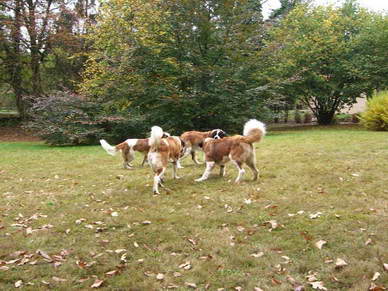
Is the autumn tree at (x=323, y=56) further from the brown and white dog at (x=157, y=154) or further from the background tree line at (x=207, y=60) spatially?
the brown and white dog at (x=157, y=154)

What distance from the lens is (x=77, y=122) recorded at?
16.6 meters

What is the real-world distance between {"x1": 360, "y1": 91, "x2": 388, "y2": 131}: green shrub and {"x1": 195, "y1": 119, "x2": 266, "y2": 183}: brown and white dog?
11712mm

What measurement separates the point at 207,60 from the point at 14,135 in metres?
14.9

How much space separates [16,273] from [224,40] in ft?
50.9

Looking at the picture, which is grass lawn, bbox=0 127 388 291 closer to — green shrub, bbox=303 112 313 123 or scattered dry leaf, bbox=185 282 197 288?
scattered dry leaf, bbox=185 282 197 288

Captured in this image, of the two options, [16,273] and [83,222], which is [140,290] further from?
[83,222]

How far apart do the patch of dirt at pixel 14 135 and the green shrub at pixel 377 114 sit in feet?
60.4

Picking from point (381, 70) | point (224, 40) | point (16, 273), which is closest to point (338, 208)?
point (16, 273)

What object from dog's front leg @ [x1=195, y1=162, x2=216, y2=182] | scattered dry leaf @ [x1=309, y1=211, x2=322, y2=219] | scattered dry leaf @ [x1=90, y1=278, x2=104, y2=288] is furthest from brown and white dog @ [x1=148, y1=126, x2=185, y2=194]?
scattered dry leaf @ [x1=90, y1=278, x2=104, y2=288]

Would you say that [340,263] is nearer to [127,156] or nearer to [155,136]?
[155,136]

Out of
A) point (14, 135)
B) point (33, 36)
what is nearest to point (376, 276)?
point (14, 135)

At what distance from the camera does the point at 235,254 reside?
4211 millimetres

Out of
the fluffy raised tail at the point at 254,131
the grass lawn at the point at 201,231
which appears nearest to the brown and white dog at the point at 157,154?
the grass lawn at the point at 201,231

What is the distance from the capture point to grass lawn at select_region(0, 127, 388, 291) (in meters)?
3.74
